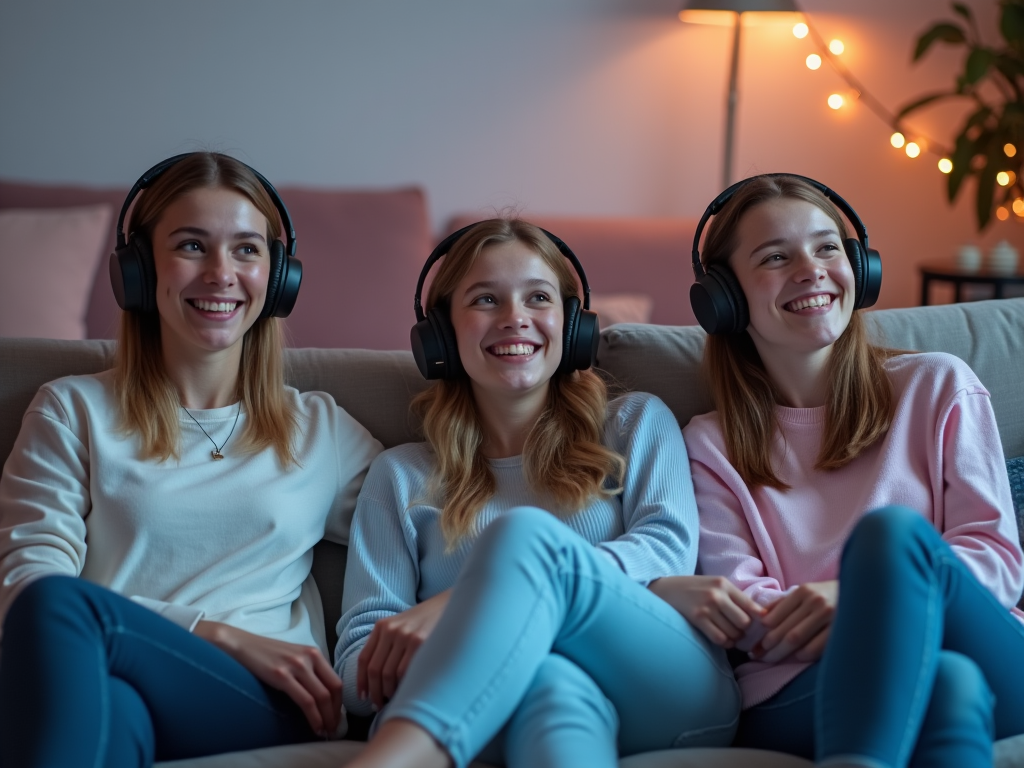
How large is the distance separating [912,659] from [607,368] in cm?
79

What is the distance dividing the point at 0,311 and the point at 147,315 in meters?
1.21

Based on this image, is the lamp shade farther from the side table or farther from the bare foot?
the bare foot

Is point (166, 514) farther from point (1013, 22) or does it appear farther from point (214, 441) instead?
point (1013, 22)

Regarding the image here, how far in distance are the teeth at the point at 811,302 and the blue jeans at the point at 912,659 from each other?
0.45m

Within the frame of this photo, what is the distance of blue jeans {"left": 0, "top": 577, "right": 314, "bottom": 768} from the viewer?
118 centimetres

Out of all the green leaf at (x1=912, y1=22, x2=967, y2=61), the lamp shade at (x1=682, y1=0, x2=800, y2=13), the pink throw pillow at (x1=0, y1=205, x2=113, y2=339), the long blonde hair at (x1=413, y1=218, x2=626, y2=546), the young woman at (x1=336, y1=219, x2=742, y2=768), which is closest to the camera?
the young woman at (x1=336, y1=219, x2=742, y2=768)

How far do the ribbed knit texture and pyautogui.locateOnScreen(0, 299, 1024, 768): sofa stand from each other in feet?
0.39

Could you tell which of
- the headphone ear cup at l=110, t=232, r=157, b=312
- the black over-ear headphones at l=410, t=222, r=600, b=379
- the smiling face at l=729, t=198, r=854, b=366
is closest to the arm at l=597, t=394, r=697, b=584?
the black over-ear headphones at l=410, t=222, r=600, b=379

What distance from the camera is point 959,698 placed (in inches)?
46.9

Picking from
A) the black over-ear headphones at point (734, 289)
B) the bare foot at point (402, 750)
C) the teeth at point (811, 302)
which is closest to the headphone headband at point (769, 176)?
the black over-ear headphones at point (734, 289)

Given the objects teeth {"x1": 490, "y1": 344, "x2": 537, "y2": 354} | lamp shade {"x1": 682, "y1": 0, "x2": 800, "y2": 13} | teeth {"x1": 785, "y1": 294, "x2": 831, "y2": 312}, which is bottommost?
teeth {"x1": 490, "y1": 344, "x2": 537, "y2": 354}

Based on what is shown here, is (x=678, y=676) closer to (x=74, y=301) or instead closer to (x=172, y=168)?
(x=172, y=168)

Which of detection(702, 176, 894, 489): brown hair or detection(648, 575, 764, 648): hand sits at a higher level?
detection(702, 176, 894, 489): brown hair

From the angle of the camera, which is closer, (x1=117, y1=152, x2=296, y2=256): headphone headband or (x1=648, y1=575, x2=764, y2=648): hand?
(x1=648, y1=575, x2=764, y2=648): hand
